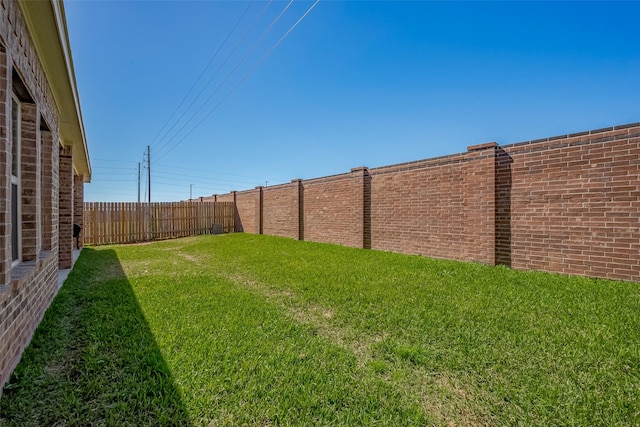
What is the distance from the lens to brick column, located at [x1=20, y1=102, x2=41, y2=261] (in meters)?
2.93

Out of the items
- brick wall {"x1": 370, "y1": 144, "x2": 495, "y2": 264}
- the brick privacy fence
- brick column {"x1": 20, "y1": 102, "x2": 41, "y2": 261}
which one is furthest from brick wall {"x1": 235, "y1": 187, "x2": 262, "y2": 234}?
brick column {"x1": 20, "y1": 102, "x2": 41, "y2": 261}

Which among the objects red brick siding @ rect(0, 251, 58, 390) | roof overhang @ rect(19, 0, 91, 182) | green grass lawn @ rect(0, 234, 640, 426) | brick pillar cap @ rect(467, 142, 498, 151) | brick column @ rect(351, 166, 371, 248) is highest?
roof overhang @ rect(19, 0, 91, 182)

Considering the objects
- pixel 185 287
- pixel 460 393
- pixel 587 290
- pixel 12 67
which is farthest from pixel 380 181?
pixel 12 67

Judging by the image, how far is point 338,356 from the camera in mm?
2629

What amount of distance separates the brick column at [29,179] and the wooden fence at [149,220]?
33.7 feet

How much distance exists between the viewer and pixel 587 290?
4238 mm

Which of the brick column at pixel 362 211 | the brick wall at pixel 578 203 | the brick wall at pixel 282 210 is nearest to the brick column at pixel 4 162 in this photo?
the brick wall at pixel 578 203

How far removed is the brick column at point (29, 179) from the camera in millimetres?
2930

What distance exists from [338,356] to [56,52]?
4436 millimetres

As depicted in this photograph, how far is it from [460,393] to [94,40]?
954 centimetres

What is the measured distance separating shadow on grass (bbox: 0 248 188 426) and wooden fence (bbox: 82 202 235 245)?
410 inches

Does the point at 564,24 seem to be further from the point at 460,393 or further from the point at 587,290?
the point at 460,393

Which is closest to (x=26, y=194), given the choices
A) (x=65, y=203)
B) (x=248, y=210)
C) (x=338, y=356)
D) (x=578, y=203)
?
(x=338, y=356)

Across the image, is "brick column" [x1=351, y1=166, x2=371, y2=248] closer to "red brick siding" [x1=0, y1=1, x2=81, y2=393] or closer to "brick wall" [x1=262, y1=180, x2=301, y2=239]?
"brick wall" [x1=262, y1=180, x2=301, y2=239]
